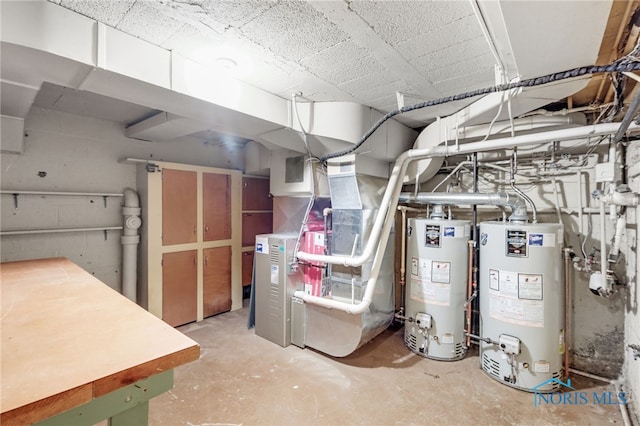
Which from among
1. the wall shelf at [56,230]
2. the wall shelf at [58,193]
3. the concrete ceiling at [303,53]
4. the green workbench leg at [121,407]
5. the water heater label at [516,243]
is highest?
the concrete ceiling at [303,53]

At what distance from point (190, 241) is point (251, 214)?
1011 mm

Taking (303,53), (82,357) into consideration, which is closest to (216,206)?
(303,53)

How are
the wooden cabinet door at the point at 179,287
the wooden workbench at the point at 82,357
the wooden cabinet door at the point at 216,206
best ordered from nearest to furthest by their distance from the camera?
the wooden workbench at the point at 82,357 → the wooden cabinet door at the point at 179,287 → the wooden cabinet door at the point at 216,206

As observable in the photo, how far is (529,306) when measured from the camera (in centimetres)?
226

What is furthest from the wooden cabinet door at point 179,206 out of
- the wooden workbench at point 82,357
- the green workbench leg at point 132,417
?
the green workbench leg at point 132,417

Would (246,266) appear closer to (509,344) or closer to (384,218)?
(384,218)

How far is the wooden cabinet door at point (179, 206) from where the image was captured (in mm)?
3314

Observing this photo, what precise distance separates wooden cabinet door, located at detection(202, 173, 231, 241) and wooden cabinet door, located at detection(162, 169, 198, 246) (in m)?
0.13

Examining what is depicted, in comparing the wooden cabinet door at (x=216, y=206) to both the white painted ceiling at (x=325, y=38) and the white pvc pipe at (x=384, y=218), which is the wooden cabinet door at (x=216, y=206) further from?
the white painted ceiling at (x=325, y=38)

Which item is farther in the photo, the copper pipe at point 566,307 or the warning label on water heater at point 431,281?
the warning label on water heater at point 431,281

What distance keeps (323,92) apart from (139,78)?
1233mm

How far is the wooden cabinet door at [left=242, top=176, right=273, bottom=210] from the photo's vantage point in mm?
→ 4176

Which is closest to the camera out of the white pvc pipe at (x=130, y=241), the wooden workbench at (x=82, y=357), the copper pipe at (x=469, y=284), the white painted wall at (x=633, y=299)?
the wooden workbench at (x=82, y=357)

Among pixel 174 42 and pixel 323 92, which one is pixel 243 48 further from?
pixel 323 92
